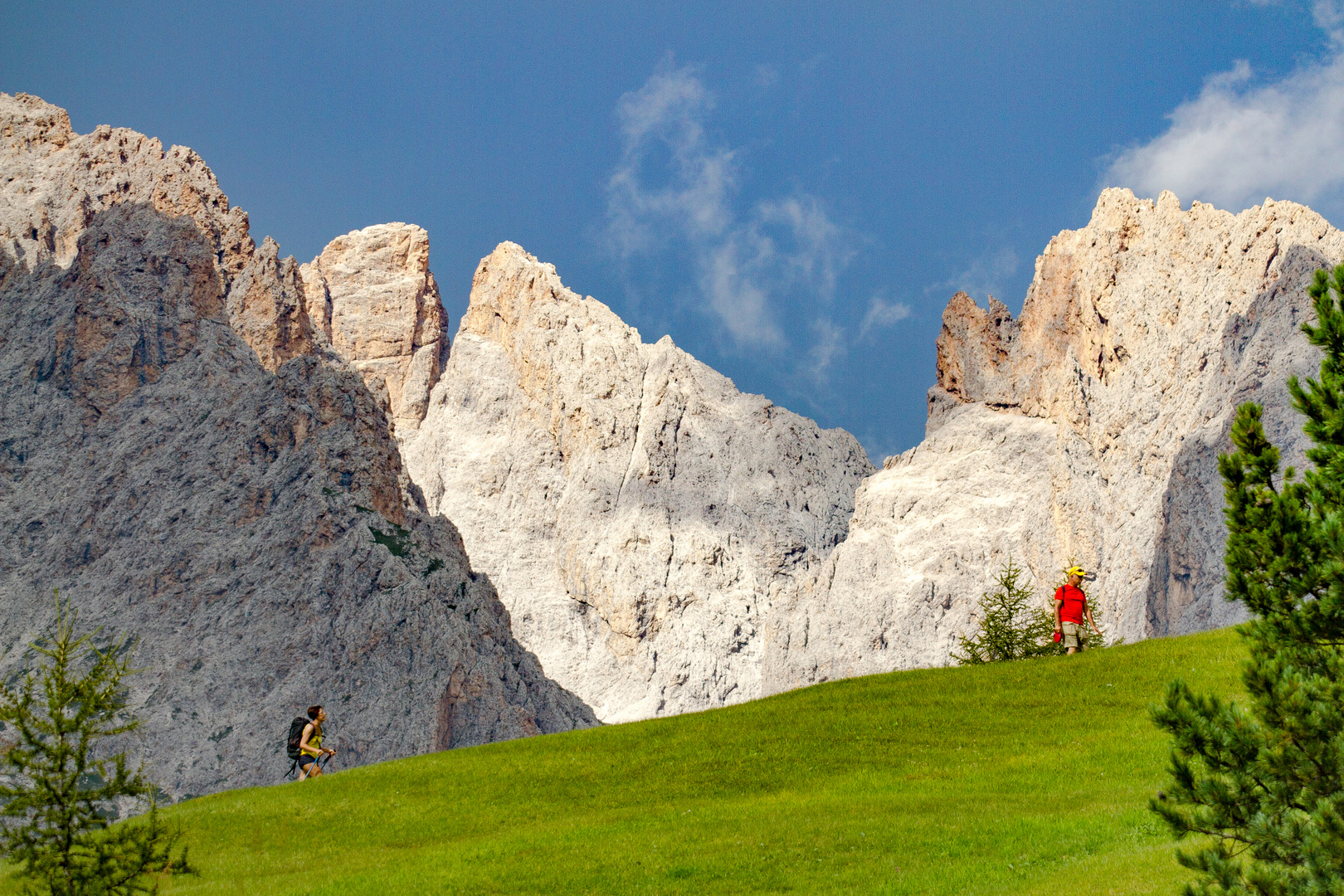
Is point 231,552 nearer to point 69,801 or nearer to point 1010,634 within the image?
point 1010,634

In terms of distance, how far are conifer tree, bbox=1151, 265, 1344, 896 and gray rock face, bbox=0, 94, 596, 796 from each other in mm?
145325

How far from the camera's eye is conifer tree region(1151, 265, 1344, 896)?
31.1 feet

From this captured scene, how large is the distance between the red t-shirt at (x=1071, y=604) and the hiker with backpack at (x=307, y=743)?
22013 mm

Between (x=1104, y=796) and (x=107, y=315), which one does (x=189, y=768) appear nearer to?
(x=107, y=315)

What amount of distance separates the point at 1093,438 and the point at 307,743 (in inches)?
5355

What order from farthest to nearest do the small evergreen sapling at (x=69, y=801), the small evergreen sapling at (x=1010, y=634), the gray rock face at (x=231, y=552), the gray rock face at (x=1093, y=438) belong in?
1. the gray rock face at (x=231, y=552)
2. the gray rock face at (x=1093, y=438)
3. the small evergreen sapling at (x=1010, y=634)
4. the small evergreen sapling at (x=69, y=801)

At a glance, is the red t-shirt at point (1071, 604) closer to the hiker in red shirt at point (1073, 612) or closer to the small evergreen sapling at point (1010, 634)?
the hiker in red shirt at point (1073, 612)

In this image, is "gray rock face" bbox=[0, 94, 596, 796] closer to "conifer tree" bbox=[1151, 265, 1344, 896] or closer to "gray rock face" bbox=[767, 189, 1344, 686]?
"gray rock face" bbox=[767, 189, 1344, 686]

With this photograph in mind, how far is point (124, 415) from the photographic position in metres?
190

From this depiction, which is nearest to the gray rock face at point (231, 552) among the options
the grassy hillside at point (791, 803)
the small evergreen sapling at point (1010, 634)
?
the small evergreen sapling at point (1010, 634)

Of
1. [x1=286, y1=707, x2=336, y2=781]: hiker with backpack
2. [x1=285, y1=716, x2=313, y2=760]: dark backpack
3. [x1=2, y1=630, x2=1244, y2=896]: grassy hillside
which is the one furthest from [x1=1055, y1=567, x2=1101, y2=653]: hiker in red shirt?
[x1=285, y1=716, x2=313, y2=760]: dark backpack

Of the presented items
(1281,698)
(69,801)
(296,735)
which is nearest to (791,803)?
(69,801)

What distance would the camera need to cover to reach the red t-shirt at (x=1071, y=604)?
33.0 meters

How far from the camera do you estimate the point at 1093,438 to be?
15012 cm
